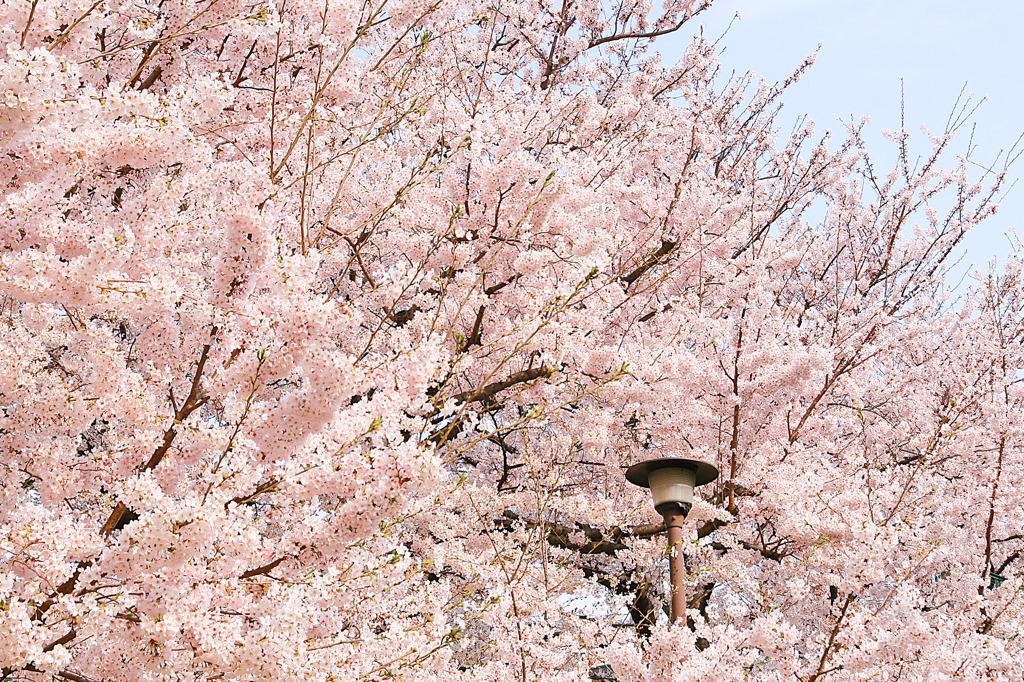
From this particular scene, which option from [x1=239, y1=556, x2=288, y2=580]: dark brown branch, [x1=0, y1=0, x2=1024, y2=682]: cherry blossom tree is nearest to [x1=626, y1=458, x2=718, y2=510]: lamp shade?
[x1=0, y1=0, x2=1024, y2=682]: cherry blossom tree

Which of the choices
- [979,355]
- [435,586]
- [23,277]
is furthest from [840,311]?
[23,277]

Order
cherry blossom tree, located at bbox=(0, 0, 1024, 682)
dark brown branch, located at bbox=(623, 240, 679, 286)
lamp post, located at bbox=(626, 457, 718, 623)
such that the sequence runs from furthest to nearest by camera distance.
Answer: dark brown branch, located at bbox=(623, 240, 679, 286) < lamp post, located at bbox=(626, 457, 718, 623) < cherry blossom tree, located at bbox=(0, 0, 1024, 682)

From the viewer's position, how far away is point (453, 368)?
4.18m

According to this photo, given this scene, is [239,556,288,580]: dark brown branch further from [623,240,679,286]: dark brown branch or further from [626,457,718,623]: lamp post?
[623,240,679,286]: dark brown branch

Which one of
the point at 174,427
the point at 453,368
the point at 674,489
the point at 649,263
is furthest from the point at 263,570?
the point at 649,263

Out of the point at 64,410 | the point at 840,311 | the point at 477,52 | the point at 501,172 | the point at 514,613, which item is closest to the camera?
the point at 64,410

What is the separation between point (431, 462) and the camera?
3213mm

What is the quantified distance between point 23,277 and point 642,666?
425 centimetres

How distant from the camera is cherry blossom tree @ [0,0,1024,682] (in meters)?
3.29

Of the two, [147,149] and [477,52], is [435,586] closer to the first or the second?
[147,149]

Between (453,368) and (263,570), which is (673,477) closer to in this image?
(453,368)

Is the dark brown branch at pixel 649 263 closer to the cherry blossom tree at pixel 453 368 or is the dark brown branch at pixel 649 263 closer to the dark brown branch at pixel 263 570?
the cherry blossom tree at pixel 453 368

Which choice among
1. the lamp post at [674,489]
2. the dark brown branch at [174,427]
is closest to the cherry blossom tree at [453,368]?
the dark brown branch at [174,427]

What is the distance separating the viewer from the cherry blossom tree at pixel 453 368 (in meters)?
3.29
